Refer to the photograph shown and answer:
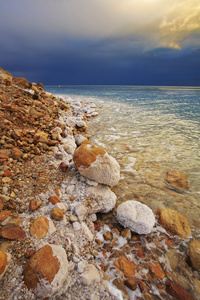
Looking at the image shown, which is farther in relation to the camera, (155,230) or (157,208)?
(157,208)

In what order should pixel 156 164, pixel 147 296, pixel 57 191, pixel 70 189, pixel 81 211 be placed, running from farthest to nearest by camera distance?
pixel 156 164 → pixel 70 189 → pixel 57 191 → pixel 81 211 → pixel 147 296

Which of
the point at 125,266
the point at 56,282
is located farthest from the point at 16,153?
the point at 125,266

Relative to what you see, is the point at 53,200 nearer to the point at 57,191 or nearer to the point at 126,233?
the point at 57,191

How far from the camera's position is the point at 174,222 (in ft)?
8.63

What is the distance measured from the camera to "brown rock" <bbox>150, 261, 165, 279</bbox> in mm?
1933

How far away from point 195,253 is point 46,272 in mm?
2174

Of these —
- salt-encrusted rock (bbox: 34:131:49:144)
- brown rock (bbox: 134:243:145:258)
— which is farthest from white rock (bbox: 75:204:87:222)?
salt-encrusted rock (bbox: 34:131:49:144)

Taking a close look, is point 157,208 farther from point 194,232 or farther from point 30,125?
point 30,125

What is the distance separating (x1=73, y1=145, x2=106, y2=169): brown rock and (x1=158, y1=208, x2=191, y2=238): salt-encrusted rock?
5.78 feet

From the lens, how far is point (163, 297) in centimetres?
173

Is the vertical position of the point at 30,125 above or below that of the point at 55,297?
above

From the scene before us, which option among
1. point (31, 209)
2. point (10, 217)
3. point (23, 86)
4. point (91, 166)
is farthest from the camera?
point (23, 86)

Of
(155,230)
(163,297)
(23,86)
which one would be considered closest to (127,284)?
(163,297)

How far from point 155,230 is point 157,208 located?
60 cm
